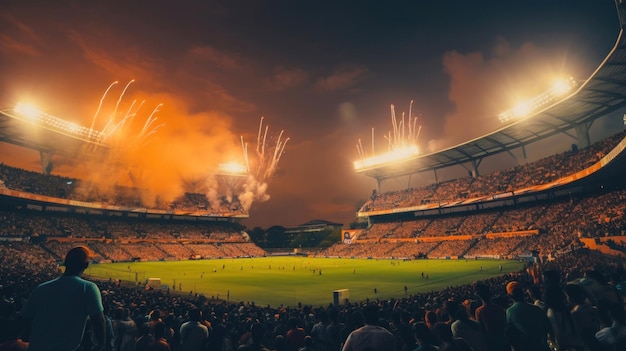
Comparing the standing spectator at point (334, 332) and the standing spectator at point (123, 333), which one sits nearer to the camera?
the standing spectator at point (334, 332)

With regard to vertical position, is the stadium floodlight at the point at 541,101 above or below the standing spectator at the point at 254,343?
above

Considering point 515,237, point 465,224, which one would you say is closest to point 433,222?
point 465,224

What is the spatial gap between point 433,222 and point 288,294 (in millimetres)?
59696

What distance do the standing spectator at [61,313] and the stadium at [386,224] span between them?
8412mm

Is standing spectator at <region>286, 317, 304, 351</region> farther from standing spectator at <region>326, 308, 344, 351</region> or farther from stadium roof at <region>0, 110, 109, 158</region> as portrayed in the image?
stadium roof at <region>0, 110, 109, 158</region>

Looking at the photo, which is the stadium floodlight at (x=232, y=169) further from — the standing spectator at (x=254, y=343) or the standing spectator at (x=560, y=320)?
the standing spectator at (x=560, y=320)

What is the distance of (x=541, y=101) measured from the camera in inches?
2270

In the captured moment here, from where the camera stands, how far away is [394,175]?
103375 mm

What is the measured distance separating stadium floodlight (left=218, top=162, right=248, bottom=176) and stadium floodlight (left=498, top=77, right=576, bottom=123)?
83.1m

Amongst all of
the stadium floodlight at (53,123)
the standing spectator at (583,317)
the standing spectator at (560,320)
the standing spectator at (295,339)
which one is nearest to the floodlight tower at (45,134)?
the stadium floodlight at (53,123)

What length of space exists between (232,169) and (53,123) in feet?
193

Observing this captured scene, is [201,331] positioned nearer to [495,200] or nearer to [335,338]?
[335,338]

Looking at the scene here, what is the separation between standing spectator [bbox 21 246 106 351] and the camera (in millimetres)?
3709

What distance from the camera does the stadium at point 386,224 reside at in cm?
3253
